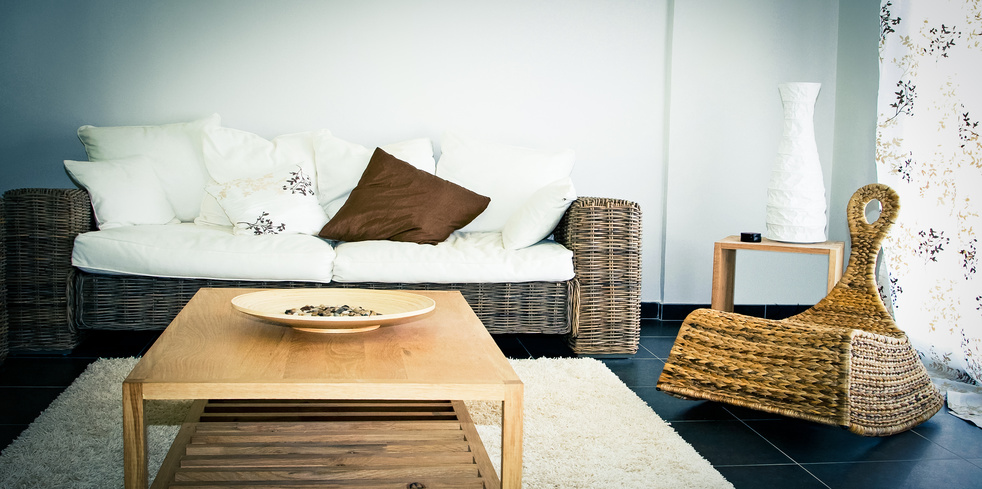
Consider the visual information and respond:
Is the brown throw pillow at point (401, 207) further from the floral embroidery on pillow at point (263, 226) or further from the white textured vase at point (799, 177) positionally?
the white textured vase at point (799, 177)

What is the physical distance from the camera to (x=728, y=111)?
12.6 ft

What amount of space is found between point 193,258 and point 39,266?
1.85 ft

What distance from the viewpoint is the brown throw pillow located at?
3066 millimetres

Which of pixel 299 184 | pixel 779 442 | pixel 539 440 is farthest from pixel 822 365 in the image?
pixel 299 184

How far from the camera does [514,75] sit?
12.5ft

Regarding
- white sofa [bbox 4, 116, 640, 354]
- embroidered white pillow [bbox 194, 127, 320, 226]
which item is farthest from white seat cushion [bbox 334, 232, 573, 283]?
embroidered white pillow [bbox 194, 127, 320, 226]

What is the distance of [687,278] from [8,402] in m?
3.05

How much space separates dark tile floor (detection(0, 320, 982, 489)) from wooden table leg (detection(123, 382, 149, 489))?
93 centimetres

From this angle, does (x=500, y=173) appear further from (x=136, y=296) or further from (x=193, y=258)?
(x=136, y=296)

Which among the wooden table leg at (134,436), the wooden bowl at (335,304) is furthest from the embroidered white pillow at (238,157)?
the wooden table leg at (134,436)

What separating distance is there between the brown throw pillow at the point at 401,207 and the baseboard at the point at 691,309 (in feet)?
4.09

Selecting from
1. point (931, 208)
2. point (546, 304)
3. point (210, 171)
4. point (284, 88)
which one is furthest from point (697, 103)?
point (210, 171)

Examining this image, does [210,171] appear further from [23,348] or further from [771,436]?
[771,436]

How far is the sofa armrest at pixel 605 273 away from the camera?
2.93 m
